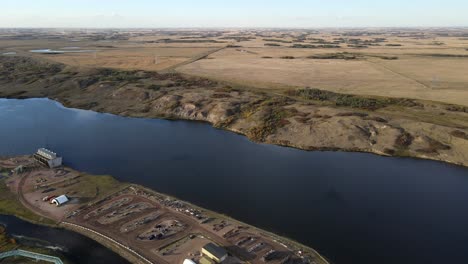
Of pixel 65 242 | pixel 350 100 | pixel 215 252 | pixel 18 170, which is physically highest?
pixel 350 100

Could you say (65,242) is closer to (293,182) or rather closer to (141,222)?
(141,222)

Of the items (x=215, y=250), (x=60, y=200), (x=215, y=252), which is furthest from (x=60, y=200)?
(x=215, y=252)

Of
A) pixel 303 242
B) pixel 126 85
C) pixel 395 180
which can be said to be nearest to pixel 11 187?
pixel 303 242

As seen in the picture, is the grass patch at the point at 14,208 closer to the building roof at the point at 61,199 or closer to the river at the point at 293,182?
the building roof at the point at 61,199

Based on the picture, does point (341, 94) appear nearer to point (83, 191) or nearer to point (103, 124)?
point (103, 124)

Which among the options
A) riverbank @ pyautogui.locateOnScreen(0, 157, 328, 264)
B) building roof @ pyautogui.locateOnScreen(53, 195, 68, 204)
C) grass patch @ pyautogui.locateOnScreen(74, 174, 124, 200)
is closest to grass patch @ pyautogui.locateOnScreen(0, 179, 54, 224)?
riverbank @ pyautogui.locateOnScreen(0, 157, 328, 264)

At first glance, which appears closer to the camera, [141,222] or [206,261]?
[206,261]

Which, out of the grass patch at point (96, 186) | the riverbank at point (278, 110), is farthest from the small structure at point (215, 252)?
the riverbank at point (278, 110)
